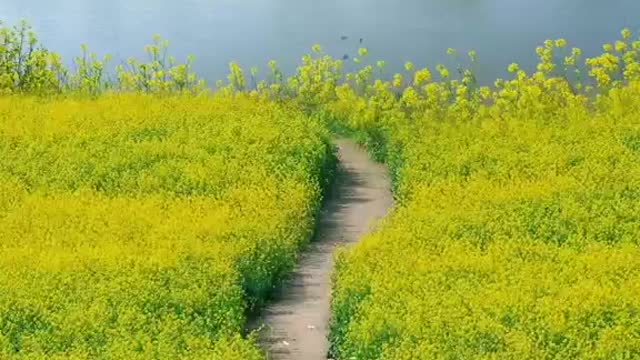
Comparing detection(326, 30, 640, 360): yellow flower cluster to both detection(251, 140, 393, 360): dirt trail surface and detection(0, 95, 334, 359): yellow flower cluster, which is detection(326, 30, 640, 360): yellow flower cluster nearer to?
detection(251, 140, 393, 360): dirt trail surface

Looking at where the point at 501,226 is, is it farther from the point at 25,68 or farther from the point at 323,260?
the point at 25,68

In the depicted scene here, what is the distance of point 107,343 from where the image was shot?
1177 cm

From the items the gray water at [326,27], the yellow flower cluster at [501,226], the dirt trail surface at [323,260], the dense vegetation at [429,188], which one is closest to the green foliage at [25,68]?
the dense vegetation at [429,188]

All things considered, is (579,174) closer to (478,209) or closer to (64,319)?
(478,209)

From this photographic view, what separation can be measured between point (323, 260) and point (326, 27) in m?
13.2

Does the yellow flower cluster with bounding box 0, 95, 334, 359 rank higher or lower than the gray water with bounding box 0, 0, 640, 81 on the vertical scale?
lower

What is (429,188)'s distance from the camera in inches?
627

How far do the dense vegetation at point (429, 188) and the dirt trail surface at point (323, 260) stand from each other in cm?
25

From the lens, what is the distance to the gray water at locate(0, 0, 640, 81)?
85.3 feet

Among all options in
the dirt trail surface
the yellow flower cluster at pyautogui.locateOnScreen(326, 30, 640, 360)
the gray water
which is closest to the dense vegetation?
the yellow flower cluster at pyautogui.locateOnScreen(326, 30, 640, 360)

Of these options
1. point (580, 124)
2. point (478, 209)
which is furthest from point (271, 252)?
point (580, 124)

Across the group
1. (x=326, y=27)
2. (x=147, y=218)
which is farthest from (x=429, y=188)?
(x=326, y=27)

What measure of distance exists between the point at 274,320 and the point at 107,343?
196cm

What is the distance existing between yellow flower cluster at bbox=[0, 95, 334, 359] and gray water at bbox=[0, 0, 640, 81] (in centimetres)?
594
